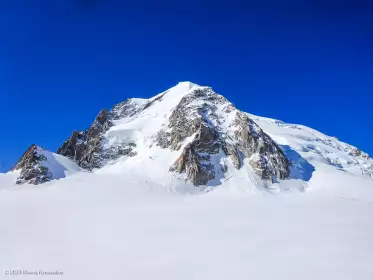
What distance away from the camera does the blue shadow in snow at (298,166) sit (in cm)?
7371

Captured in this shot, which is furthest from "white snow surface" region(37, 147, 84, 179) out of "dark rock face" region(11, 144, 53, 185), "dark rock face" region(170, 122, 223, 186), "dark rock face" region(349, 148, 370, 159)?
"dark rock face" region(349, 148, 370, 159)

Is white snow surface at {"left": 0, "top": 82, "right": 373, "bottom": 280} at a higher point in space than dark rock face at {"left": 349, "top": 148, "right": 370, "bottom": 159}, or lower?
lower

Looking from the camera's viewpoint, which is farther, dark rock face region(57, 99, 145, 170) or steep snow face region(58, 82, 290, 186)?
dark rock face region(57, 99, 145, 170)

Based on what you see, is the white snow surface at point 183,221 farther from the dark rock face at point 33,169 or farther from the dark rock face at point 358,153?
the dark rock face at point 358,153

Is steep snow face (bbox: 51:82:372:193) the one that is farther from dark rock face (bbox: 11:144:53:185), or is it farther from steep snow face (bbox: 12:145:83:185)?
dark rock face (bbox: 11:144:53:185)

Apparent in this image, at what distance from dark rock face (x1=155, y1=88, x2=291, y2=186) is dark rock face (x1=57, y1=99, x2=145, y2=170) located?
396 inches

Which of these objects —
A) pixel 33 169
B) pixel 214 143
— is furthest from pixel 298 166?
pixel 33 169

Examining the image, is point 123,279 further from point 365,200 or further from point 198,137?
point 365,200

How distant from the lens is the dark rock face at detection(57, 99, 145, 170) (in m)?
77.2

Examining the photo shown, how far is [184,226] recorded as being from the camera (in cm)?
4022

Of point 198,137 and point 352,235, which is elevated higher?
point 198,137

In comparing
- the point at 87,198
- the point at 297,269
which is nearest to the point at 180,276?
the point at 297,269

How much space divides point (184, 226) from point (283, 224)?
1263cm

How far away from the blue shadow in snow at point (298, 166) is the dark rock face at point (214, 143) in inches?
84.4
